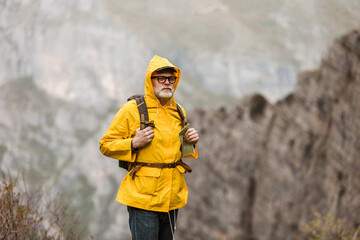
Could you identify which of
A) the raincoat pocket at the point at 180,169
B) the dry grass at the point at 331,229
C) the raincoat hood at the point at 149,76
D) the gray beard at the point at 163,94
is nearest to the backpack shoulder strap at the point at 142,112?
the raincoat hood at the point at 149,76

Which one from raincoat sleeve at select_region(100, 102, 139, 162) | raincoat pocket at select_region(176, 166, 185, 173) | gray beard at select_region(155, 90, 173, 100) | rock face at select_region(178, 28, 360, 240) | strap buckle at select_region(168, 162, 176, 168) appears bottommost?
rock face at select_region(178, 28, 360, 240)

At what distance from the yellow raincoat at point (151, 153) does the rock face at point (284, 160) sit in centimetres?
Answer: 1594

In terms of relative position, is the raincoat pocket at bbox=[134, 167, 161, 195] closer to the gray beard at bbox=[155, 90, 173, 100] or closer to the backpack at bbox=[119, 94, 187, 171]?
the backpack at bbox=[119, 94, 187, 171]

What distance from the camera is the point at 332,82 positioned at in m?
25.0

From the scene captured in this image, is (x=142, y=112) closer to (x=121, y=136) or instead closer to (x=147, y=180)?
(x=121, y=136)

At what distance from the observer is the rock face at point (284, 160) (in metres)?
23.0

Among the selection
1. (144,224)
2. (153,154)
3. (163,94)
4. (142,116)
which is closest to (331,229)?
(144,224)

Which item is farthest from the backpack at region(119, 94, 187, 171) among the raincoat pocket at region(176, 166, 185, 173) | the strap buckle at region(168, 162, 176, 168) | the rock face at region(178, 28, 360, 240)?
the rock face at region(178, 28, 360, 240)

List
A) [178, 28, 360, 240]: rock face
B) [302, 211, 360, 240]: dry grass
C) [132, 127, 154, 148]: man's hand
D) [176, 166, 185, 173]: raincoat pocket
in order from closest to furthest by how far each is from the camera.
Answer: [132, 127, 154, 148]: man's hand
[176, 166, 185, 173]: raincoat pocket
[302, 211, 360, 240]: dry grass
[178, 28, 360, 240]: rock face

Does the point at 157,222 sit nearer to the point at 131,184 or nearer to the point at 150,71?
the point at 131,184

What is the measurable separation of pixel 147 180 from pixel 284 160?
25531 mm

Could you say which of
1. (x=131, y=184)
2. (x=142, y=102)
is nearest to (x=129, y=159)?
(x=131, y=184)

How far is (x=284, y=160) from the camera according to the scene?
2880 centimetres

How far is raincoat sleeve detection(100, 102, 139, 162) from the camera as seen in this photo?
15.6 ft
